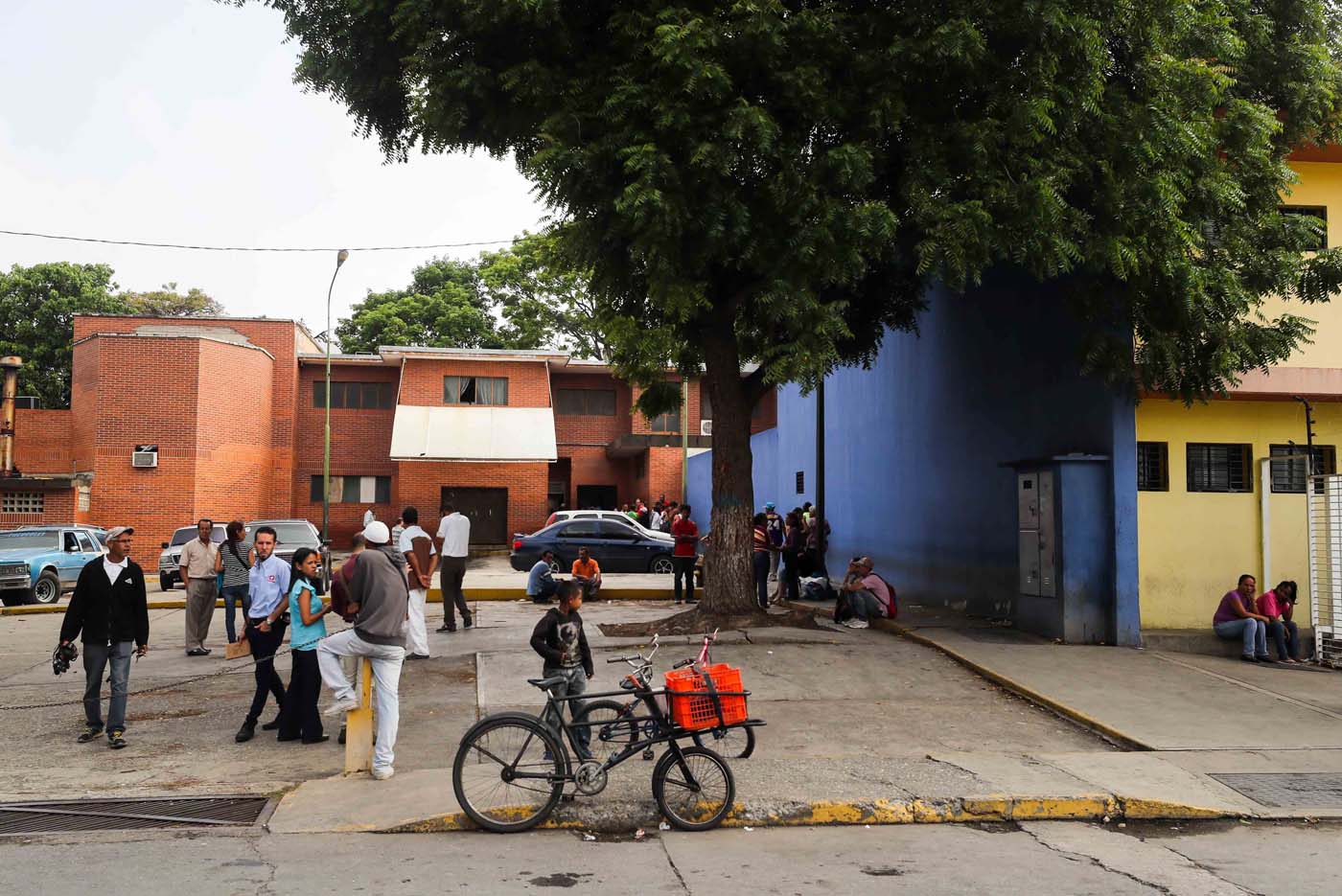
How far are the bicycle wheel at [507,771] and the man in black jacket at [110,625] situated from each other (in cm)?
391

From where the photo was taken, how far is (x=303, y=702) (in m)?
9.12

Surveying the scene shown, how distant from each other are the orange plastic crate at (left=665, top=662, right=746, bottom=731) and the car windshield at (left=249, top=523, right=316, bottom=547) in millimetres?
16295

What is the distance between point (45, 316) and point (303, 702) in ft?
142

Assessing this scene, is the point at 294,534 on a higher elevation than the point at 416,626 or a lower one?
higher

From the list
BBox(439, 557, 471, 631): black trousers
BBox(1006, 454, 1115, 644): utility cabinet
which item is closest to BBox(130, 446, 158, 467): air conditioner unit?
BBox(439, 557, 471, 631): black trousers

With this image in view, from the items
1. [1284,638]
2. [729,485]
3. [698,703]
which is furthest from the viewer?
[729,485]

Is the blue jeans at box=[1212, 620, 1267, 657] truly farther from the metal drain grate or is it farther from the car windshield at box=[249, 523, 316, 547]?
the car windshield at box=[249, 523, 316, 547]

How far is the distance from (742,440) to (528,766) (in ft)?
28.4

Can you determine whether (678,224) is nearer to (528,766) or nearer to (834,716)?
(834,716)

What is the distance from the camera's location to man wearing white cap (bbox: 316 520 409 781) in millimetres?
7699

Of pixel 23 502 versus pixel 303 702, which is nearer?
pixel 303 702

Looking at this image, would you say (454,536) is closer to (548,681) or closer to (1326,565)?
(548,681)

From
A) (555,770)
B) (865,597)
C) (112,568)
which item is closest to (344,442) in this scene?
(865,597)

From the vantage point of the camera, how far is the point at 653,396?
16844 millimetres
